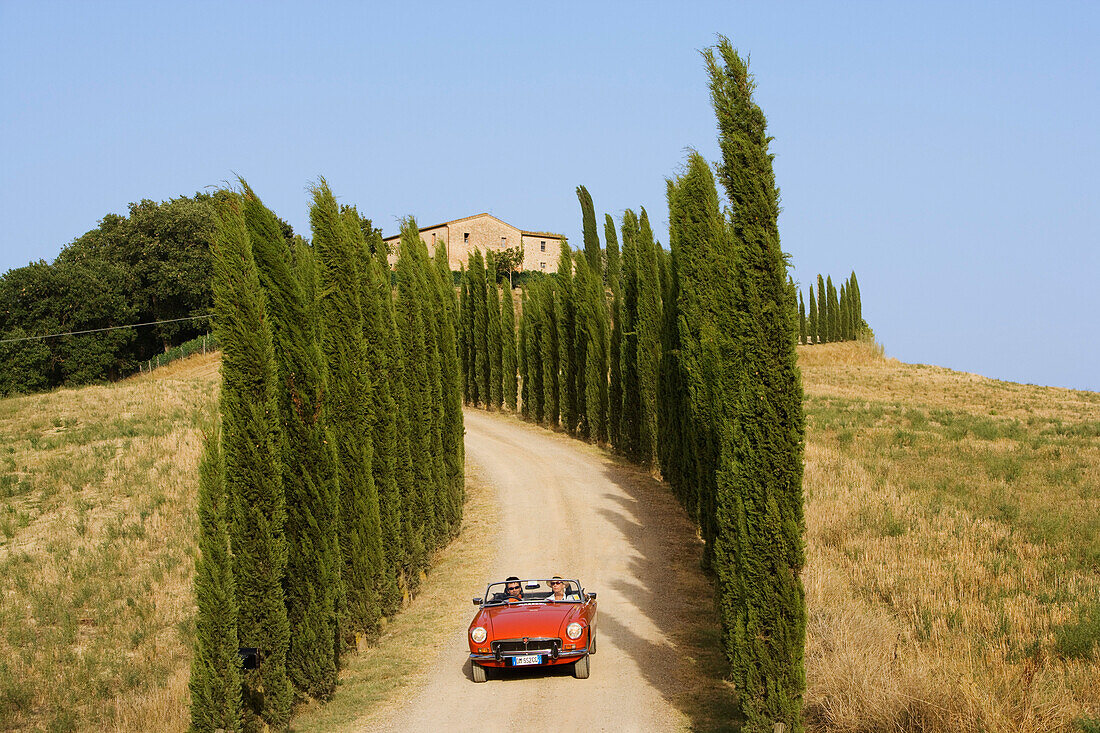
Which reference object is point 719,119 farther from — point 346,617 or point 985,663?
point 346,617

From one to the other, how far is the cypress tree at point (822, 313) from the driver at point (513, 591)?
3066 inches

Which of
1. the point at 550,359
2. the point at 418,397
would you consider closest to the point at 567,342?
the point at 550,359

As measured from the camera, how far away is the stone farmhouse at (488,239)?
3135 inches

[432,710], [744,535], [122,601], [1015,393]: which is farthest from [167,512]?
[1015,393]

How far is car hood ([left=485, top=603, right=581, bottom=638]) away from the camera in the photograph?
1171 centimetres

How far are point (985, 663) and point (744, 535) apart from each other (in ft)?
10.9

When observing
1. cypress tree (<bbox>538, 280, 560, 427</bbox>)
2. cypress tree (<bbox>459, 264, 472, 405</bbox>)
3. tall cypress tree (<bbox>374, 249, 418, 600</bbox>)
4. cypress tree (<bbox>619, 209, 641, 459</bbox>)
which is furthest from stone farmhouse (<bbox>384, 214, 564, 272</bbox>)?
tall cypress tree (<bbox>374, 249, 418, 600</bbox>)

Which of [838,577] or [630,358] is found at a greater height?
[630,358]

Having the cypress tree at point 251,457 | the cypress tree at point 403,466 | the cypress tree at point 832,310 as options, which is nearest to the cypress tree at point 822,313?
the cypress tree at point 832,310

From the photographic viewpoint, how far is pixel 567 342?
3347 cm

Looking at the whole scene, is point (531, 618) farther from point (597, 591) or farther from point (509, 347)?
point (509, 347)

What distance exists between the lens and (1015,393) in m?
56.5

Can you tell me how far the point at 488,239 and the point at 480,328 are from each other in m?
42.8

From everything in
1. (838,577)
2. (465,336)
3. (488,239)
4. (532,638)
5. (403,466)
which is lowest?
(838,577)
